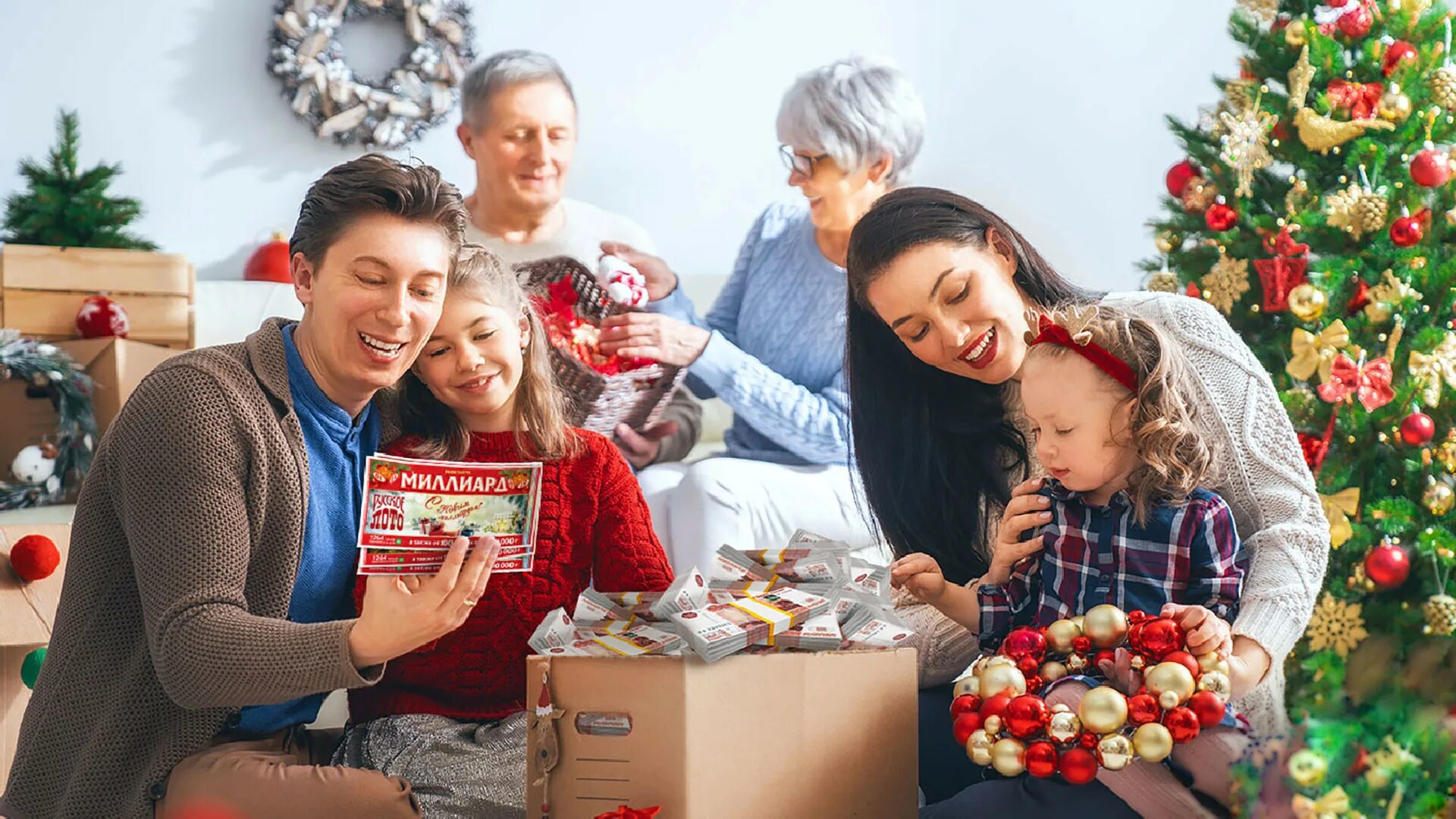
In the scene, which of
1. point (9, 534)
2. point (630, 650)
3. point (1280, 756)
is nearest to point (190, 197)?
point (9, 534)

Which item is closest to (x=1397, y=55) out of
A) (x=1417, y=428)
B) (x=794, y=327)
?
(x=1417, y=428)

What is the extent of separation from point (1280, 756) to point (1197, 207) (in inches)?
84.0

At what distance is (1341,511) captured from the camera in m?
2.61

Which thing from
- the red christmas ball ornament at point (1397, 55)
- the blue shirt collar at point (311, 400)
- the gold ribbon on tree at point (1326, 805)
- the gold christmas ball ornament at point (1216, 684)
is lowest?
the gold christmas ball ornament at point (1216, 684)

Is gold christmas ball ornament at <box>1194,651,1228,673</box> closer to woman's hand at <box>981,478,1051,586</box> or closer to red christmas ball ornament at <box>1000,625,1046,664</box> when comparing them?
red christmas ball ornament at <box>1000,625,1046,664</box>

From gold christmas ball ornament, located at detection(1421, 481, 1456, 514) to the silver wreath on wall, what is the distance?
2813 millimetres

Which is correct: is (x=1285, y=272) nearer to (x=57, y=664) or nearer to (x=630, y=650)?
(x=630, y=650)

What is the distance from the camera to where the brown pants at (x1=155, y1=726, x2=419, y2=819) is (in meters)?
1.40

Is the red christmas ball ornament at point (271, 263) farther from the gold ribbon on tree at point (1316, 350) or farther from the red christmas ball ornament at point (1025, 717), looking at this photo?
the red christmas ball ornament at point (1025, 717)

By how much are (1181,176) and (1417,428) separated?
29.7 inches

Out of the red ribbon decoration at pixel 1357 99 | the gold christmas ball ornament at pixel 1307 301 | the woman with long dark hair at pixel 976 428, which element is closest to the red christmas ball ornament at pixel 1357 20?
the red ribbon decoration at pixel 1357 99

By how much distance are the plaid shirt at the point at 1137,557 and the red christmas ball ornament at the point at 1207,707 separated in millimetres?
184

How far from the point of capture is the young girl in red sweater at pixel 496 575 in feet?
5.01

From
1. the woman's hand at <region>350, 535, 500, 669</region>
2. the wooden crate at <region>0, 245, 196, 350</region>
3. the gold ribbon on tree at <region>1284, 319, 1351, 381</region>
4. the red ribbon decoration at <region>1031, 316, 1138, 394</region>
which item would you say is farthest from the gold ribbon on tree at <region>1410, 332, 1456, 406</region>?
the wooden crate at <region>0, 245, 196, 350</region>
